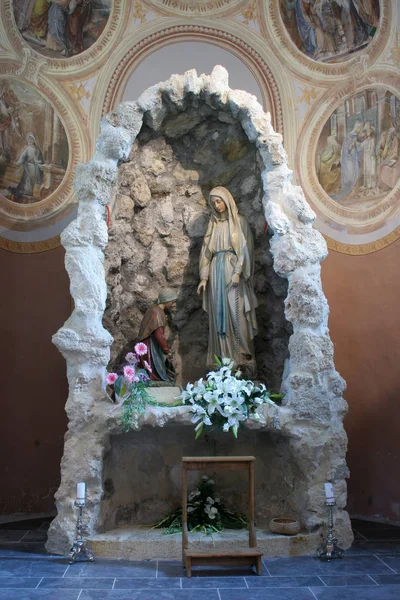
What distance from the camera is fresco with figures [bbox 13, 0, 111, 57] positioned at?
808cm

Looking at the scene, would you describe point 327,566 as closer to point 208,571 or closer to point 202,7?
point 208,571

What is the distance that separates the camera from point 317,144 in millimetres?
8422

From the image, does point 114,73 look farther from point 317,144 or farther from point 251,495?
point 251,495

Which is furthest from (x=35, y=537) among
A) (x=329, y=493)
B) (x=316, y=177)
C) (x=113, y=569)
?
(x=316, y=177)

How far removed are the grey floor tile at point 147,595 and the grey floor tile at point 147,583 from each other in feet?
0.28

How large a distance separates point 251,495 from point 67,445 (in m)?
1.67

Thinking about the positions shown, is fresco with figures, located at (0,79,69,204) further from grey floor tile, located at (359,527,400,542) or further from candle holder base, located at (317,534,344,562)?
grey floor tile, located at (359,527,400,542)

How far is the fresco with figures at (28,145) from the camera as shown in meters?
8.02

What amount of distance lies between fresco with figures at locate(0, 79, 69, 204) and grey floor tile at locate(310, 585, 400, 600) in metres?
5.50

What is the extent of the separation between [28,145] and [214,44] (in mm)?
2668

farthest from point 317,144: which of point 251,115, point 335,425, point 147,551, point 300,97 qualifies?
point 147,551

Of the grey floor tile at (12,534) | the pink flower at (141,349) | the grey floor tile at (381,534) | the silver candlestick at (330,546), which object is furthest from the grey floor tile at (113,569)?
→ the grey floor tile at (381,534)

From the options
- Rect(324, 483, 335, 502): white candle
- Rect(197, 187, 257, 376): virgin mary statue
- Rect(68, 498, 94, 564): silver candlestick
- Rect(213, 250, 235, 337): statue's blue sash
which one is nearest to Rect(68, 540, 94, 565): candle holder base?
Rect(68, 498, 94, 564): silver candlestick

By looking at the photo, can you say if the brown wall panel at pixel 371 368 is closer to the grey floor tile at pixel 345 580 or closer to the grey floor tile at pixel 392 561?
the grey floor tile at pixel 392 561
